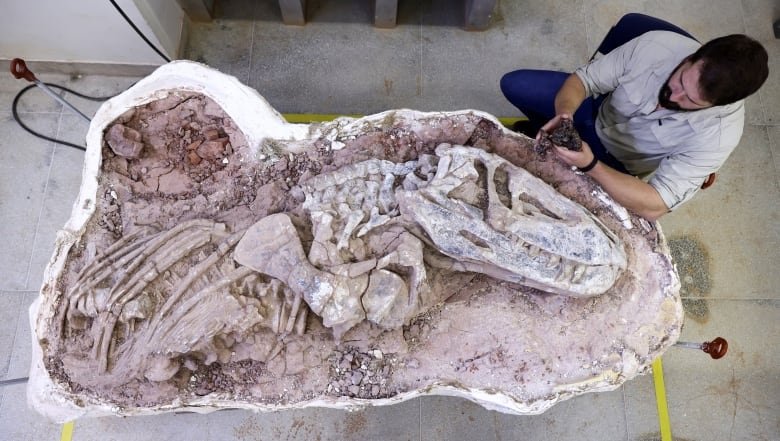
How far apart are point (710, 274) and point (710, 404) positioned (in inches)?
36.8

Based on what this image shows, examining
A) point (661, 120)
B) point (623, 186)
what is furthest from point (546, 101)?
point (623, 186)

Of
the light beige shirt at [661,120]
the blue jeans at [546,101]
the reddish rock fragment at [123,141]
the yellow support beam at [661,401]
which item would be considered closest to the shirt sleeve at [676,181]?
the light beige shirt at [661,120]

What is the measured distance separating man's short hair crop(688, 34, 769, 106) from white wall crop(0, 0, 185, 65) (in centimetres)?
343

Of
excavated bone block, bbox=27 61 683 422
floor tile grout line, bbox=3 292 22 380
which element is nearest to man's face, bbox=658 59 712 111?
excavated bone block, bbox=27 61 683 422

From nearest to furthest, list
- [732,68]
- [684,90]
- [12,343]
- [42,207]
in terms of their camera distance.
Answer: [732,68]
[684,90]
[12,343]
[42,207]

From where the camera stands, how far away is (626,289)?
9.50 ft

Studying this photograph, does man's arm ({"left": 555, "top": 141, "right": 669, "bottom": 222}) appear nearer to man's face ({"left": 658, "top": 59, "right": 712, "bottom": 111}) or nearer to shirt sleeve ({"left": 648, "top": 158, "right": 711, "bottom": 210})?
shirt sleeve ({"left": 648, "top": 158, "right": 711, "bottom": 210})

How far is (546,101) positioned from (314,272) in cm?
191

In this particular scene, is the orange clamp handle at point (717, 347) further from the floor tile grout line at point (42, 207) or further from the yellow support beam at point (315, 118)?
the floor tile grout line at point (42, 207)

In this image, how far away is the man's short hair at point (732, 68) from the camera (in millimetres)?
2334

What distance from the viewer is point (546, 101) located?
11.7 feet

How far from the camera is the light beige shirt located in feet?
8.88

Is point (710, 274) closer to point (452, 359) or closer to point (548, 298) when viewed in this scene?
point (548, 298)

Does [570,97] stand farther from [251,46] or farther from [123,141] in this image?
[251,46]
